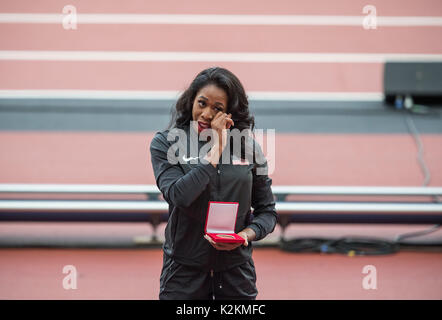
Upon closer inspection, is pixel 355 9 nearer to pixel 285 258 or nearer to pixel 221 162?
pixel 285 258

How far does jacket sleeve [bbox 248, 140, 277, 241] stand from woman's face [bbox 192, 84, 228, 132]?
0.22 m

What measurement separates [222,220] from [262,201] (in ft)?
0.84

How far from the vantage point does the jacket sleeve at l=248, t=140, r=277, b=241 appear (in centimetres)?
175

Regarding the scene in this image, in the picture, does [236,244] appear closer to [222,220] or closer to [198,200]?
[222,220]

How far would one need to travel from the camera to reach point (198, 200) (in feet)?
5.43

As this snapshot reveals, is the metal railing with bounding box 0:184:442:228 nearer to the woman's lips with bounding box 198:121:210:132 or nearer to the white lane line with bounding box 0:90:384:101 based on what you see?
the white lane line with bounding box 0:90:384:101

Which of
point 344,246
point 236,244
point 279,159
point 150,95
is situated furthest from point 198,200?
point 150,95

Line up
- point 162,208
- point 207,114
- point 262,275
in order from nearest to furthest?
1. point 207,114
2. point 262,275
3. point 162,208

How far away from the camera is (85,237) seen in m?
5.04

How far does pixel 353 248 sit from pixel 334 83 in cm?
248
